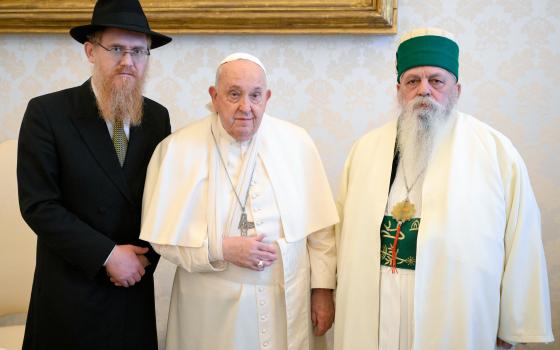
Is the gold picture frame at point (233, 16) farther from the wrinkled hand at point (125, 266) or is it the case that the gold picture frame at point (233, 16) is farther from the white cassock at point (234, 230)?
the wrinkled hand at point (125, 266)

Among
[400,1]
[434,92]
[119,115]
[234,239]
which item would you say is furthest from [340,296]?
[400,1]

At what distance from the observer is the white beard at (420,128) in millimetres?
2764

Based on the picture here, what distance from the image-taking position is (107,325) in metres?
2.89

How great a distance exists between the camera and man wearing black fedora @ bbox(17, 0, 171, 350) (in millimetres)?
2770

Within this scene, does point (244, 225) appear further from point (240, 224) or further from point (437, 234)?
point (437, 234)

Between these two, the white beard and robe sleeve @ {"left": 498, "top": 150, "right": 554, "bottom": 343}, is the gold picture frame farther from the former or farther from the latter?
robe sleeve @ {"left": 498, "top": 150, "right": 554, "bottom": 343}

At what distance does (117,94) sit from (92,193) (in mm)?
452

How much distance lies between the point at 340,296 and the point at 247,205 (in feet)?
1.91

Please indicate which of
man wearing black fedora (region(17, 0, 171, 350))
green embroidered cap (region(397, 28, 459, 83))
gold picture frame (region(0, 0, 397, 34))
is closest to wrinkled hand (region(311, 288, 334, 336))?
man wearing black fedora (region(17, 0, 171, 350))

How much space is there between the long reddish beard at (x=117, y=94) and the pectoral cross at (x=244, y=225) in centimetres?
→ 66

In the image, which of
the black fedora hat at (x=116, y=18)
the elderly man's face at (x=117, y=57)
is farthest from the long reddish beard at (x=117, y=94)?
the black fedora hat at (x=116, y=18)

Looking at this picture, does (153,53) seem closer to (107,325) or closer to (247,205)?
(247,205)

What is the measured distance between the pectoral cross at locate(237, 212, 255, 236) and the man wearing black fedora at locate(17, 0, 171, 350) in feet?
1.52

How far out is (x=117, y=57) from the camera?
2.88m
